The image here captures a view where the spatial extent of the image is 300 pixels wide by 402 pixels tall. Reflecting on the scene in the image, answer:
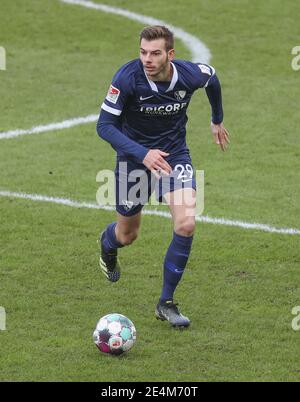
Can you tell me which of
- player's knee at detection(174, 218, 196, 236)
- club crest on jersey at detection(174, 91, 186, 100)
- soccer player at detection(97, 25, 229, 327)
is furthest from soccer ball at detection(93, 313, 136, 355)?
club crest on jersey at detection(174, 91, 186, 100)

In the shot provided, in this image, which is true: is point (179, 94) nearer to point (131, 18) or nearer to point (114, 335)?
point (114, 335)

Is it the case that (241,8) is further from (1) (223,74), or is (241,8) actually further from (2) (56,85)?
(2) (56,85)

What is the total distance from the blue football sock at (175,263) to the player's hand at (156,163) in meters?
0.79

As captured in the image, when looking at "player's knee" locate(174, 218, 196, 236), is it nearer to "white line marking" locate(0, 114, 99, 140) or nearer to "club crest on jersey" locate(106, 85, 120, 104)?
"club crest on jersey" locate(106, 85, 120, 104)

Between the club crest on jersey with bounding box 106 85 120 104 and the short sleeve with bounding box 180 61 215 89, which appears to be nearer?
the club crest on jersey with bounding box 106 85 120 104

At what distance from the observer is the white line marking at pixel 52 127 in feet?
49.0

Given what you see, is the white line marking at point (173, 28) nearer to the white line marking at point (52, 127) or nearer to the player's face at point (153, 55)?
the white line marking at point (52, 127)

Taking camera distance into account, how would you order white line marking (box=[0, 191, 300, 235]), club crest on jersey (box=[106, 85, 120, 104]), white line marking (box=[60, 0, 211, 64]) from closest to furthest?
club crest on jersey (box=[106, 85, 120, 104]) → white line marking (box=[0, 191, 300, 235]) → white line marking (box=[60, 0, 211, 64])

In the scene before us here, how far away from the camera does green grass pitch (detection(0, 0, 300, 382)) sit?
8555 millimetres

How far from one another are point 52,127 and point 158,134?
593 cm

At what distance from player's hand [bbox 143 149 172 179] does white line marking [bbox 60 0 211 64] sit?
382 inches

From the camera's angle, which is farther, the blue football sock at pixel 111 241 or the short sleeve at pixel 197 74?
the blue football sock at pixel 111 241

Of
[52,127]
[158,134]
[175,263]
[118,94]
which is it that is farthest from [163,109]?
[52,127]

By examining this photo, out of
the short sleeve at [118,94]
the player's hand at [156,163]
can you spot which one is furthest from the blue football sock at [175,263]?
the short sleeve at [118,94]
